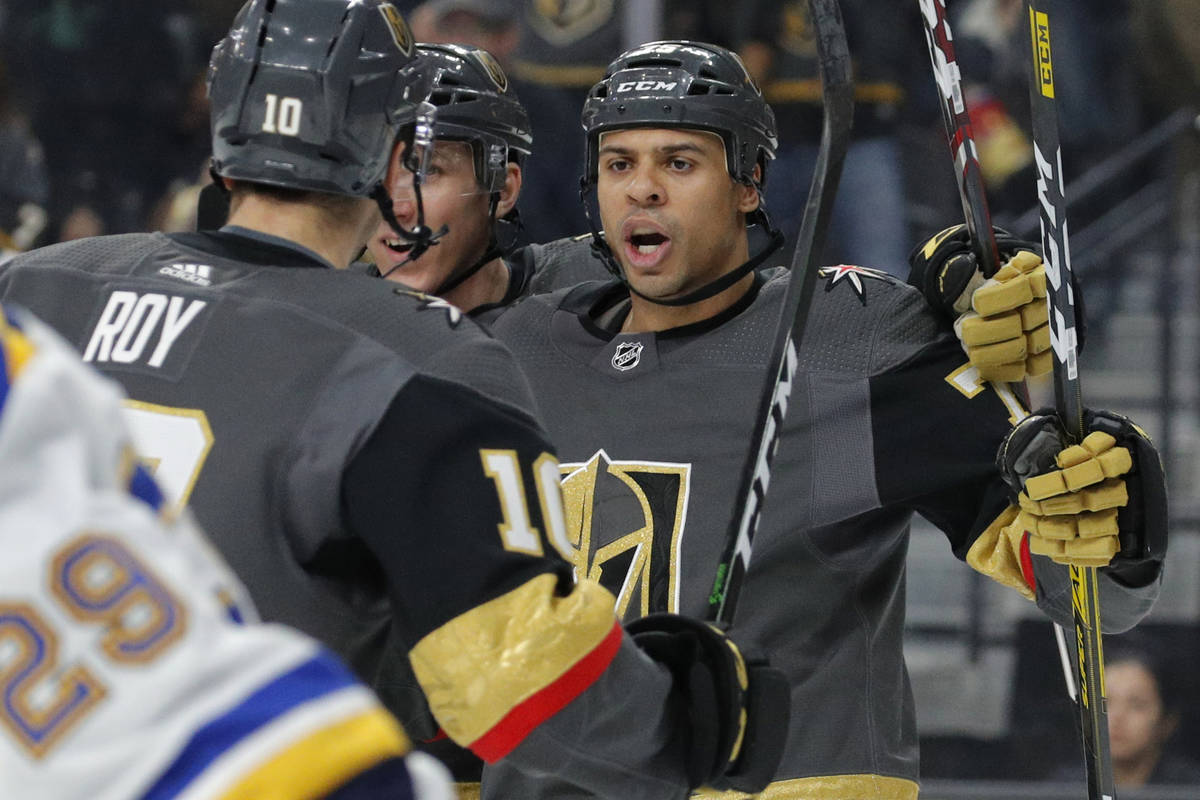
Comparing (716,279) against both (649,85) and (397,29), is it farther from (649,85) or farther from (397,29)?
(397,29)

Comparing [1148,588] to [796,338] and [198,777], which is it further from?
[198,777]

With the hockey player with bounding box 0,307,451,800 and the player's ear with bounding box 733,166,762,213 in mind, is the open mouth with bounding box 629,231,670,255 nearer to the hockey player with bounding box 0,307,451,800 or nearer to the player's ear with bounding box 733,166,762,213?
the player's ear with bounding box 733,166,762,213

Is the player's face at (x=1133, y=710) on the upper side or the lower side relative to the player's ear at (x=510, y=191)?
lower

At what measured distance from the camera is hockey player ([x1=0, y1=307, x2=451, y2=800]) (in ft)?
2.29

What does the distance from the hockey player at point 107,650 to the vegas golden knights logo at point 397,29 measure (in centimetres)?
99

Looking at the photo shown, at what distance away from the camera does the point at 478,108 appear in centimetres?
260

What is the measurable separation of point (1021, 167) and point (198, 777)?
4794 millimetres

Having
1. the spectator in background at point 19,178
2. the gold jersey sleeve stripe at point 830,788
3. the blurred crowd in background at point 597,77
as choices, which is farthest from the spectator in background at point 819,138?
the gold jersey sleeve stripe at point 830,788

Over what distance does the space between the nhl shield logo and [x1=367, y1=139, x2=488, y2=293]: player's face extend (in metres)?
0.40

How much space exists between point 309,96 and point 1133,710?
322 cm

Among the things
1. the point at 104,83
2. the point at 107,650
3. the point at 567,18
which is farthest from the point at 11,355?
the point at 104,83

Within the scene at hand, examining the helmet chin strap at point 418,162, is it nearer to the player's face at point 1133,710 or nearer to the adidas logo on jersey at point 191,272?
the adidas logo on jersey at point 191,272

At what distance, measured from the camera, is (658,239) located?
7.73 ft

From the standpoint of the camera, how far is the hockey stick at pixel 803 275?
6.37 ft
